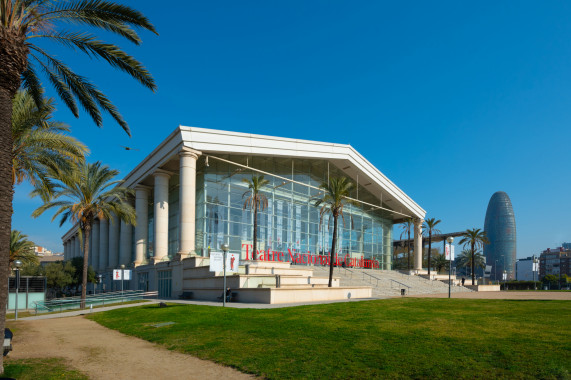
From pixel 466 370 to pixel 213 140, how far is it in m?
31.4

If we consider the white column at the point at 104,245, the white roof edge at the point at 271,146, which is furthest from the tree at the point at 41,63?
the white column at the point at 104,245

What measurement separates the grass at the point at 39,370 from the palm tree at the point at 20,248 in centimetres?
4359

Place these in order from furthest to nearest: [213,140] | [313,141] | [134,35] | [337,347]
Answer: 1. [313,141]
2. [213,140]
3. [134,35]
4. [337,347]

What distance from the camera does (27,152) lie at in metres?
17.0

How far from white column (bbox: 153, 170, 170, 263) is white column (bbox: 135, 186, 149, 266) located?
6.21 m

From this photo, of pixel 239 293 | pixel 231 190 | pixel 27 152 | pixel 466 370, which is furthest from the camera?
pixel 231 190

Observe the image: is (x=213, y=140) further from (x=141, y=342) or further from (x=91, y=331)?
(x=141, y=342)

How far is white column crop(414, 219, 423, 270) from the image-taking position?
58562 mm

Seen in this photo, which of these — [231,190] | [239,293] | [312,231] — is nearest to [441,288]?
[312,231]

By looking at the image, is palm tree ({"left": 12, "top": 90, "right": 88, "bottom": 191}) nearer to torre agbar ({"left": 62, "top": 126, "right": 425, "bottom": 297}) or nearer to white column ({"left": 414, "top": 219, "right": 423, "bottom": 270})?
torre agbar ({"left": 62, "top": 126, "right": 425, "bottom": 297})

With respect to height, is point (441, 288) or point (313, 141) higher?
point (313, 141)

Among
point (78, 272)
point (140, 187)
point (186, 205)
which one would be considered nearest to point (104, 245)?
point (78, 272)

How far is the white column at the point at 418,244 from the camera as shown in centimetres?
5856

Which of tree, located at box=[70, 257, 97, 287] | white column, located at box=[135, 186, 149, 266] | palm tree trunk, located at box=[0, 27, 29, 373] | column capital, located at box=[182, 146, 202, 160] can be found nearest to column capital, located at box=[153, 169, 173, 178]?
column capital, located at box=[182, 146, 202, 160]
